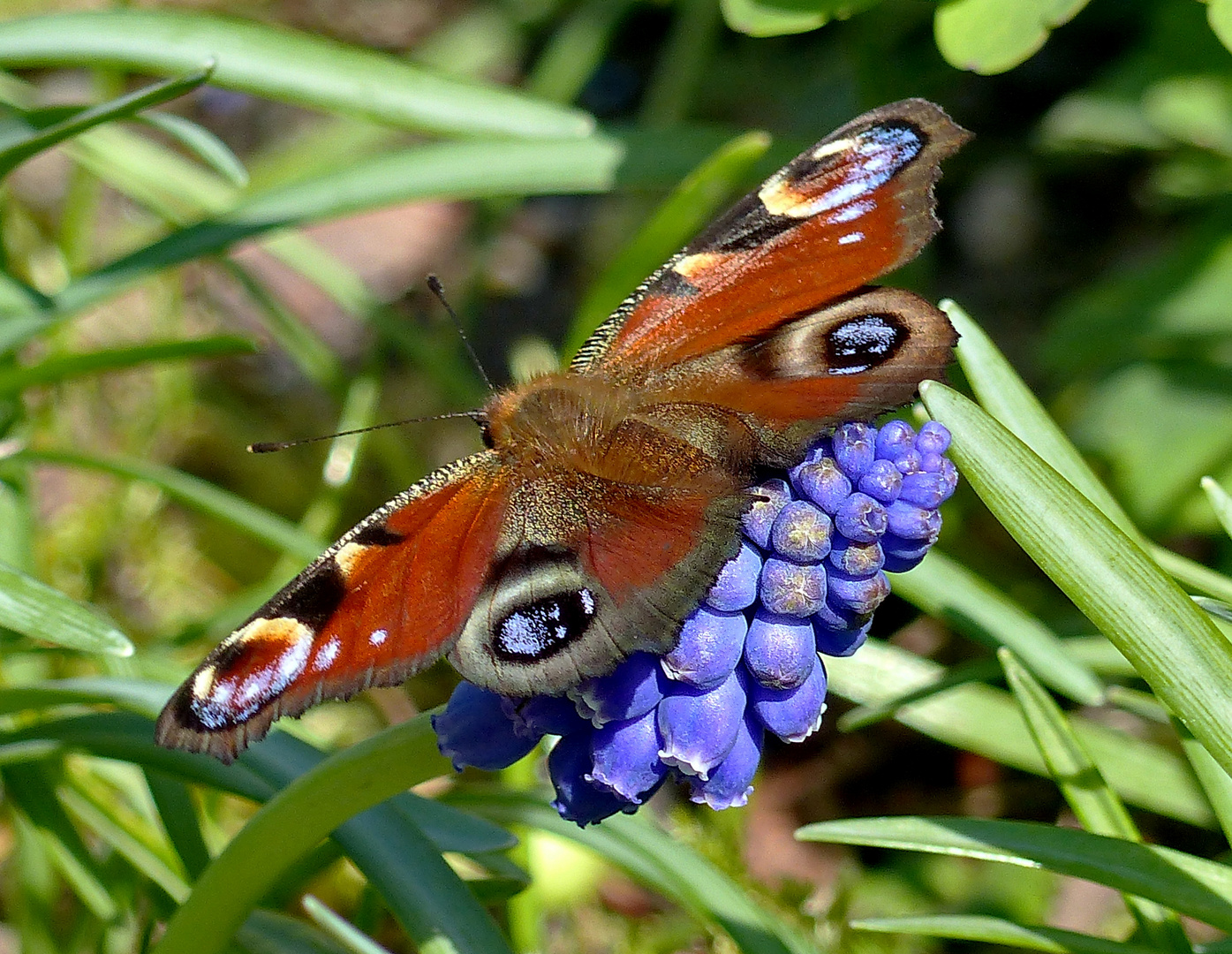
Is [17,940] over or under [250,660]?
under

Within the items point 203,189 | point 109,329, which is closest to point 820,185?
point 203,189

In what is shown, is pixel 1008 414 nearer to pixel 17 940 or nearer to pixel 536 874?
pixel 536 874

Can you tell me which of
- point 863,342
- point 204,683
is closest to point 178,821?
point 204,683

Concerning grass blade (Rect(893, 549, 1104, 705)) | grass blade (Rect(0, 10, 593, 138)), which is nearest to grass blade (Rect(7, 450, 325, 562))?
grass blade (Rect(0, 10, 593, 138))

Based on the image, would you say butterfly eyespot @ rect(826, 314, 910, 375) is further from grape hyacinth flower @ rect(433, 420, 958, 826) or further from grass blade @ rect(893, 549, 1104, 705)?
→ grass blade @ rect(893, 549, 1104, 705)

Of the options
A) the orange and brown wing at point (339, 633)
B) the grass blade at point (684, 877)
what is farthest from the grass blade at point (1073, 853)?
the orange and brown wing at point (339, 633)

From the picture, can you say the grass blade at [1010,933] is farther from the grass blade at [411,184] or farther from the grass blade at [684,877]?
the grass blade at [411,184]
